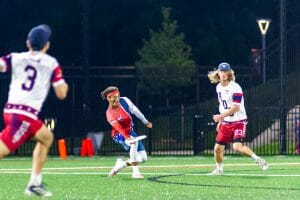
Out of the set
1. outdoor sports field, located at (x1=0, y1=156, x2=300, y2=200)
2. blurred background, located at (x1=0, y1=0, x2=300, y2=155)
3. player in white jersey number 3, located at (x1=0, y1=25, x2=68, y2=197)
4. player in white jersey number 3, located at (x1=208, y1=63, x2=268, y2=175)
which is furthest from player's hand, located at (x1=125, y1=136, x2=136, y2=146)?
blurred background, located at (x1=0, y1=0, x2=300, y2=155)

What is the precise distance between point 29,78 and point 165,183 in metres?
5.22

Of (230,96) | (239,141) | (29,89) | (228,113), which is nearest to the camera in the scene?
(29,89)

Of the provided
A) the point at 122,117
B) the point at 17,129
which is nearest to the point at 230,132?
the point at 122,117

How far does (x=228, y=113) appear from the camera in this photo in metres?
20.5

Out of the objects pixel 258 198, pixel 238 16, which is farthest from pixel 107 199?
pixel 238 16

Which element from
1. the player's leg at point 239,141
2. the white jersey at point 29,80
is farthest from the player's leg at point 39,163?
the player's leg at point 239,141

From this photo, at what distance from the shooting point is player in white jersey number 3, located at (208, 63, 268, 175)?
20.5 m

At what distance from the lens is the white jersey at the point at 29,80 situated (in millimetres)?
13594

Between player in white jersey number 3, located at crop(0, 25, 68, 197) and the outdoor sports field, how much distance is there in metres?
1.72

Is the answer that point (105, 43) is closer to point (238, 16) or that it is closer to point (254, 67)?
point (238, 16)

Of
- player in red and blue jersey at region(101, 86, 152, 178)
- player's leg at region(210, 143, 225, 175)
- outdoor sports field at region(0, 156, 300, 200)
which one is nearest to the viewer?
outdoor sports field at region(0, 156, 300, 200)

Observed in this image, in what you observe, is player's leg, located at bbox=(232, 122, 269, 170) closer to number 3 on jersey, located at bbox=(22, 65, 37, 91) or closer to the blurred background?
number 3 on jersey, located at bbox=(22, 65, 37, 91)

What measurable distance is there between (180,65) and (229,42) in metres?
13.1

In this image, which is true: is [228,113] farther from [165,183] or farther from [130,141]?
[165,183]
